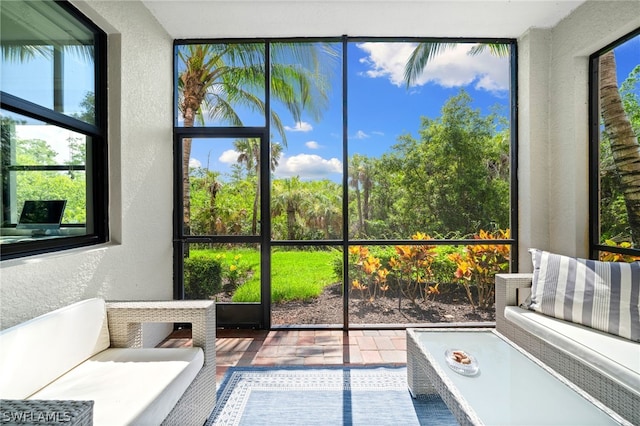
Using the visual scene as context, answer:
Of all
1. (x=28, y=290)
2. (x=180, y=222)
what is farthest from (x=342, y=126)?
(x=28, y=290)

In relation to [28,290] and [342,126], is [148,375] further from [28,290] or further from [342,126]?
[342,126]

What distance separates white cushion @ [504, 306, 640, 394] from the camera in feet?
5.03

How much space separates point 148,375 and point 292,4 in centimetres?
280

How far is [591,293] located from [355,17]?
2778mm

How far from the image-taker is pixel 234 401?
2.02m

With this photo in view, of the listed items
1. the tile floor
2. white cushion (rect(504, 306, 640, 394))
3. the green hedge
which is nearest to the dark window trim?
white cushion (rect(504, 306, 640, 394))

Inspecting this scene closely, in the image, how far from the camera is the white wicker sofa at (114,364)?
49.6 inches

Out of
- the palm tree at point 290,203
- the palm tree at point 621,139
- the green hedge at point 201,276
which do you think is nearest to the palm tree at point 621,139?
the palm tree at point 621,139

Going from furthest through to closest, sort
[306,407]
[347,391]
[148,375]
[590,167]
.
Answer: [590,167] < [347,391] < [306,407] < [148,375]

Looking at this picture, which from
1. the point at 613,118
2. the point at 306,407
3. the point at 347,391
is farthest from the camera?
the point at 613,118

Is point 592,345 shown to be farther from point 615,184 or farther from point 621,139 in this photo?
point 621,139

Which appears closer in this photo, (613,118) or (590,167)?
(613,118)

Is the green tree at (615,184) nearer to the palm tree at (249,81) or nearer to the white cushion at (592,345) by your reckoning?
the white cushion at (592,345)

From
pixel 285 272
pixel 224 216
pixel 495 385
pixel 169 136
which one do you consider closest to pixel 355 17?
pixel 169 136
